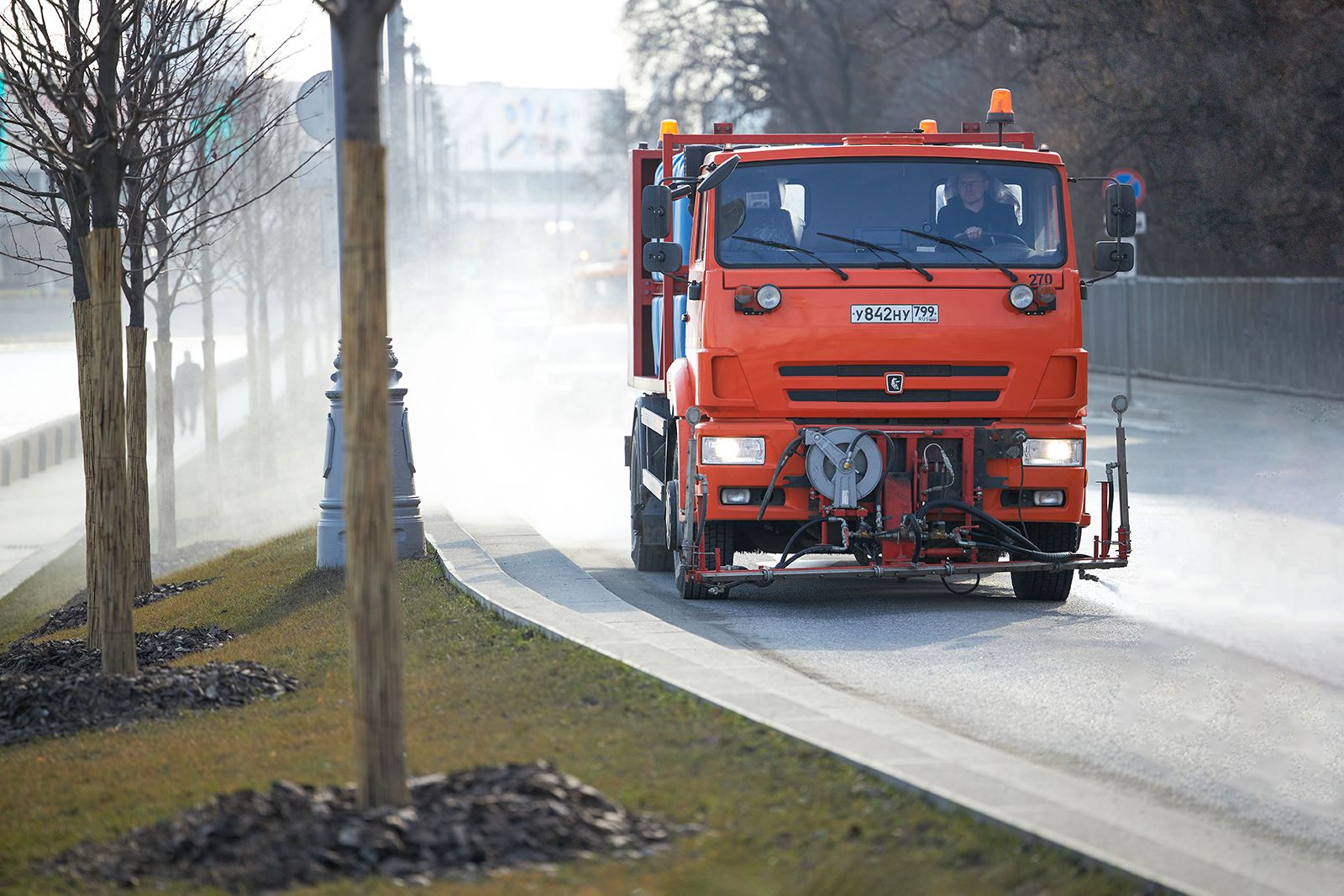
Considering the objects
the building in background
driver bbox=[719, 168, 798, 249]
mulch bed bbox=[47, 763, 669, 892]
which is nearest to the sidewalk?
driver bbox=[719, 168, 798, 249]

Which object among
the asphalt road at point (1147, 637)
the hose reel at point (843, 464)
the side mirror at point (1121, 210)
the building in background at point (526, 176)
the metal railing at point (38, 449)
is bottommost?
the metal railing at point (38, 449)

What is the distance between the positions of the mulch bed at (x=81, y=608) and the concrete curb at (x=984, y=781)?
552 centimetres

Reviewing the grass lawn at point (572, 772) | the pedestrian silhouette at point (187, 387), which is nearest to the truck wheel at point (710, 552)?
the grass lawn at point (572, 772)

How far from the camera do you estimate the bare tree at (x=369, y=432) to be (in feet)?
18.2

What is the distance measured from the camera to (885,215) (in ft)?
37.0

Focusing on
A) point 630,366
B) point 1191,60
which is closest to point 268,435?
point 1191,60

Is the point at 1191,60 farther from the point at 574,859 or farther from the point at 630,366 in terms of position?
the point at 574,859

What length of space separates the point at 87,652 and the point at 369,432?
18.1ft

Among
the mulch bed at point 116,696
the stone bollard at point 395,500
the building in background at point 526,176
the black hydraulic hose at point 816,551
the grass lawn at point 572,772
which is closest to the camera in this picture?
the grass lawn at point 572,772

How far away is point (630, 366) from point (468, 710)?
735 centimetres

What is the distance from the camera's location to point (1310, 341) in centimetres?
3125

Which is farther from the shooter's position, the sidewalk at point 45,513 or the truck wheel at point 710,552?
the sidewalk at point 45,513

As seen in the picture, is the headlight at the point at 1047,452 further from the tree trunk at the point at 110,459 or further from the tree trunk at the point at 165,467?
the tree trunk at the point at 165,467

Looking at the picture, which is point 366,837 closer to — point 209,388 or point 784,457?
point 784,457
